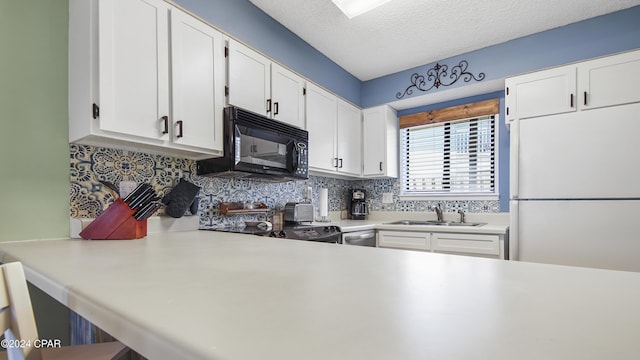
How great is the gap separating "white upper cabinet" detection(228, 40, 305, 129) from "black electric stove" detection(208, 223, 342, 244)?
87 cm

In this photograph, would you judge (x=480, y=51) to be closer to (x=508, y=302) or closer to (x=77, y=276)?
(x=508, y=302)

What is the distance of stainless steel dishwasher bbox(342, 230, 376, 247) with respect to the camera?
258cm

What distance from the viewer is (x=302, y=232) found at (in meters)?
2.22

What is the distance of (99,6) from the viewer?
1.40 metres

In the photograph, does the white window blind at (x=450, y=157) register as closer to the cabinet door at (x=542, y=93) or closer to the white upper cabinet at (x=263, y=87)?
the cabinet door at (x=542, y=93)

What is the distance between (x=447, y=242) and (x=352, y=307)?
2403 millimetres

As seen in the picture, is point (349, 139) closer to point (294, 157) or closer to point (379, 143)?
point (379, 143)

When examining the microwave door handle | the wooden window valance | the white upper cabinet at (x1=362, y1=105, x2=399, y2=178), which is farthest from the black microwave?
the wooden window valance

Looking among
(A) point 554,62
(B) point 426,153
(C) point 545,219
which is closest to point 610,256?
(C) point 545,219

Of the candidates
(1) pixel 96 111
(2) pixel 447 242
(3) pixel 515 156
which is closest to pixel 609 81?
(3) pixel 515 156

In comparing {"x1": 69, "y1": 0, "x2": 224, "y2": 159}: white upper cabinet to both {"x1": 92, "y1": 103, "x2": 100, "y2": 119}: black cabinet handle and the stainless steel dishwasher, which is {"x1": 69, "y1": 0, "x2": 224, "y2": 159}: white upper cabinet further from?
the stainless steel dishwasher

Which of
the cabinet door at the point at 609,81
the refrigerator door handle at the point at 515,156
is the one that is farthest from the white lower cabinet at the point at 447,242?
the cabinet door at the point at 609,81

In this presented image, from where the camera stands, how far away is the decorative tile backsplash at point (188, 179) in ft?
5.19

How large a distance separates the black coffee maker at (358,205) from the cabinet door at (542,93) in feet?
5.57
